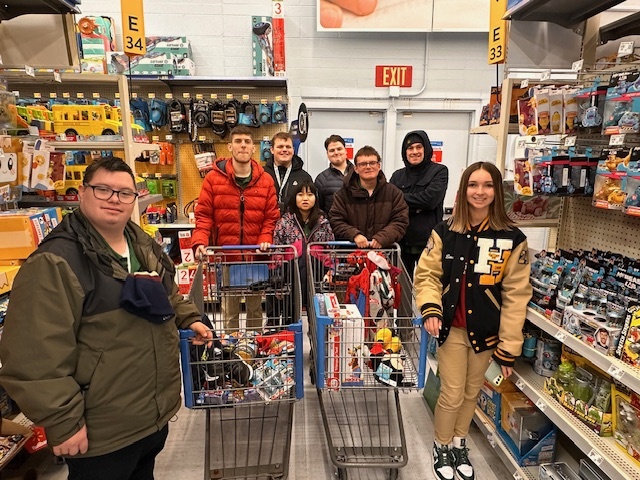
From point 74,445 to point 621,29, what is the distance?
124 inches

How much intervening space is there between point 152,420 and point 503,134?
89.3 inches

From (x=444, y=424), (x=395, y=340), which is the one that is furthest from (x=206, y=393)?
(x=444, y=424)

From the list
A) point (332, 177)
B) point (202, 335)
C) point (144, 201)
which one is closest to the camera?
point (202, 335)

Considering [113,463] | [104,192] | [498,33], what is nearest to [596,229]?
[498,33]

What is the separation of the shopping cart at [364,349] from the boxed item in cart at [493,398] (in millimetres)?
540

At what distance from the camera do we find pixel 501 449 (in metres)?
2.33

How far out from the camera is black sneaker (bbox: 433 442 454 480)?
2299mm

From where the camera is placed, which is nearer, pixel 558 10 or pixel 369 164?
pixel 558 10

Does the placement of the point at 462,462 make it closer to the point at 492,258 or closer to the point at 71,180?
the point at 492,258

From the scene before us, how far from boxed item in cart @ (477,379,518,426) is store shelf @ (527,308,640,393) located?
0.59 metres

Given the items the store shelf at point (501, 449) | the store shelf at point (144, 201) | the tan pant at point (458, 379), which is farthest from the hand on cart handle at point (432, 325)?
the store shelf at point (144, 201)

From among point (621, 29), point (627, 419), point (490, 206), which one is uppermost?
point (621, 29)

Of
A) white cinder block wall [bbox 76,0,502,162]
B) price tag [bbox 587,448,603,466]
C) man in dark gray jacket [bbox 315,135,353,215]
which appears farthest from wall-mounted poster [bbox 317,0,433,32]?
price tag [bbox 587,448,603,466]

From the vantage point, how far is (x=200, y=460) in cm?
250
